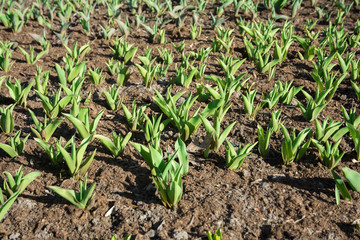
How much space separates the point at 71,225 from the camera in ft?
7.19

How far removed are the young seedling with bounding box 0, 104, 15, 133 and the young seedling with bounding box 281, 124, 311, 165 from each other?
81.5 inches

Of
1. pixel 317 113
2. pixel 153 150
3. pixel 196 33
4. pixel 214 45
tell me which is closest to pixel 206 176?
pixel 153 150

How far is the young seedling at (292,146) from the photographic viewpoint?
257 cm

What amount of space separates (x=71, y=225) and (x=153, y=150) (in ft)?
2.20

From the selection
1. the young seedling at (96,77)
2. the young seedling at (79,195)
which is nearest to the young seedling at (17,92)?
the young seedling at (96,77)

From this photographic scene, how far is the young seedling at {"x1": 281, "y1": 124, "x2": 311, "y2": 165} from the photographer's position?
2570 mm

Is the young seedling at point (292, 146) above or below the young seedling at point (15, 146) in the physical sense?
above

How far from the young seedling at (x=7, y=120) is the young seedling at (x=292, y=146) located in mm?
2071

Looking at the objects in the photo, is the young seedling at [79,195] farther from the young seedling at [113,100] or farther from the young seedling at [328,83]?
the young seedling at [328,83]

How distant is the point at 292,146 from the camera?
8.53 ft

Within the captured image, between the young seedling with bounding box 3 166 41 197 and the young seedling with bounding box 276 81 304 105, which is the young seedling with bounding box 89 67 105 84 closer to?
the young seedling with bounding box 3 166 41 197

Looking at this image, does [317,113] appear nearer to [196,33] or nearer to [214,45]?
[214,45]

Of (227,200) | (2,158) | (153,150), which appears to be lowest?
(2,158)

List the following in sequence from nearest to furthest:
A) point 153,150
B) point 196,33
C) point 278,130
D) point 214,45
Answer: point 153,150, point 278,130, point 214,45, point 196,33
